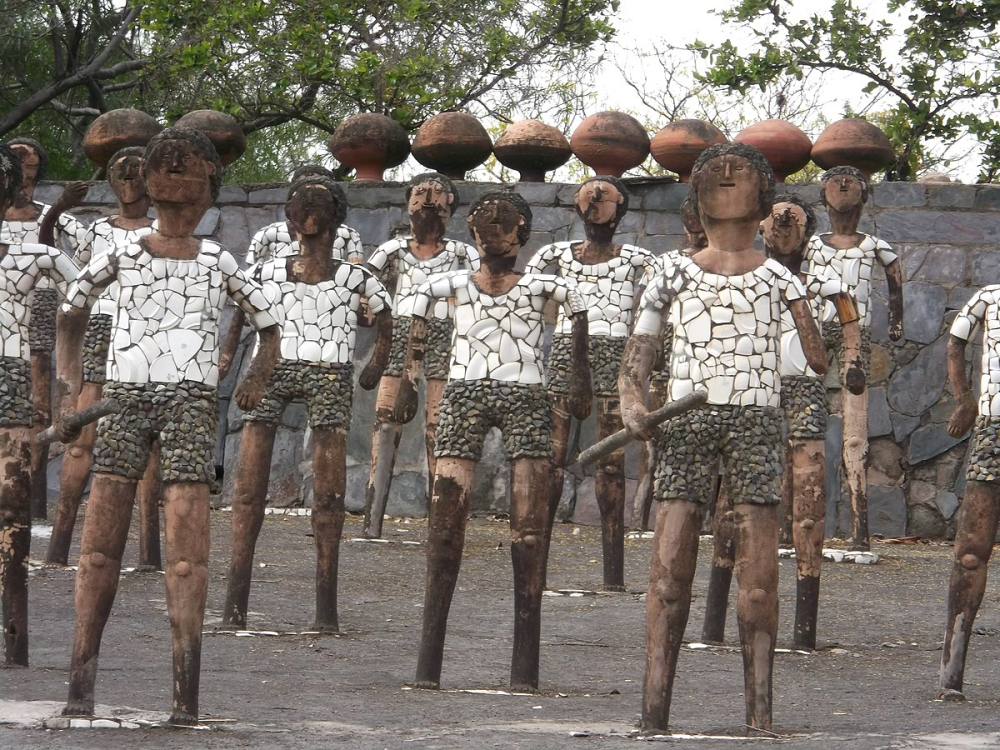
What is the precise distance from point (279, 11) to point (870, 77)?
5.55m

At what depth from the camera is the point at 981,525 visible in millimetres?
6469

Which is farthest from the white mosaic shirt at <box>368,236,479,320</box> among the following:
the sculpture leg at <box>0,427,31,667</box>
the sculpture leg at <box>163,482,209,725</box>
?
the sculpture leg at <box>163,482,209,725</box>

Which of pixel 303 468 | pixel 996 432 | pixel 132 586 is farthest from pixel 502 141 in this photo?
pixel 996 432

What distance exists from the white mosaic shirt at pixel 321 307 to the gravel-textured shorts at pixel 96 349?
1.20 metres

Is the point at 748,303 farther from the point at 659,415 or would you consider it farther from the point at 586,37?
the point at 586,37

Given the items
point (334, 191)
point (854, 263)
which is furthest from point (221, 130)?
point (854, 263)

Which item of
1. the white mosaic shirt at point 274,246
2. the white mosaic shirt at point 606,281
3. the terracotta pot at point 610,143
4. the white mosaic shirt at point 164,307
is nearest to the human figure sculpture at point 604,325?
the white mosaic shirt at point 606,281

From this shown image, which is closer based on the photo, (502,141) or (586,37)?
(502,141)

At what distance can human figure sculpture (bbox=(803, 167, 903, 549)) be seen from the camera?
10625mm

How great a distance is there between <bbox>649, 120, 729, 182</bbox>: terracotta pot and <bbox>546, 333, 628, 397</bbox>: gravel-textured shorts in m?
2.70

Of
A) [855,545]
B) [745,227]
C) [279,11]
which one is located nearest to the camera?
[745,227]

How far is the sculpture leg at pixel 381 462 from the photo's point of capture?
10.7 meters

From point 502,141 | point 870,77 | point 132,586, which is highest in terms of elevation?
point 870,77

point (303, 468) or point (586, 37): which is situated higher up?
point (586, 37)
